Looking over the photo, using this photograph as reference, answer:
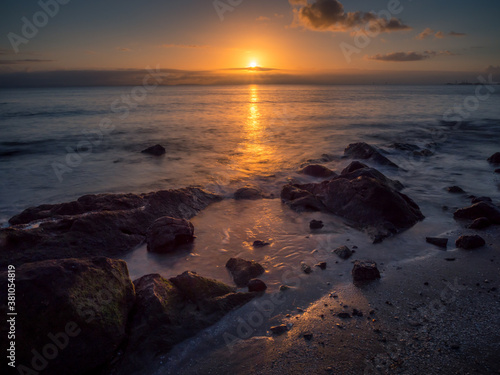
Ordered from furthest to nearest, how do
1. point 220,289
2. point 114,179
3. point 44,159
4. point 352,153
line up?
point 44,159 < point 352,153 < point 114,179 < point 220,289

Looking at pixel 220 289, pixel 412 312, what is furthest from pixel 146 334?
pixel 412 312

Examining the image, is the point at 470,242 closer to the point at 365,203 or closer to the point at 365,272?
the point at 365,203

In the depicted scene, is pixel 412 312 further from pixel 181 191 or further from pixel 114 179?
pixel 114 179

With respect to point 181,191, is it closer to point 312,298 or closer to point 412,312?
point 312,298

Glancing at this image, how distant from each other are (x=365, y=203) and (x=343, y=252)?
222 centimetres

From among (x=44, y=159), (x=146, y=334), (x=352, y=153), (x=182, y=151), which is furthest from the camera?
(x=182, y=151)

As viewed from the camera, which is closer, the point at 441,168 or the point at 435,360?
the point at 435,360

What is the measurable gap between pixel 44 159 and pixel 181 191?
12.9 meters

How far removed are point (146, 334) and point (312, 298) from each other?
95.1 inches

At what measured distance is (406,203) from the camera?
25.4 feet

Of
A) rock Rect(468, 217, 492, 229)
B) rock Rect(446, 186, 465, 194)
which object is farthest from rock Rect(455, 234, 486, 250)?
rock Rect(446, 186, 465, 194)

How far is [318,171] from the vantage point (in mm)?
12109

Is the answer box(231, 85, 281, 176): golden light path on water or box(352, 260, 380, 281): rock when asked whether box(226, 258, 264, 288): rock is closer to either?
box(352, 260, 380, 281): rock

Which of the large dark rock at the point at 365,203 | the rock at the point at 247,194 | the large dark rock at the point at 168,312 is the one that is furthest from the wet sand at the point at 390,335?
the rock at the point at 247,194
